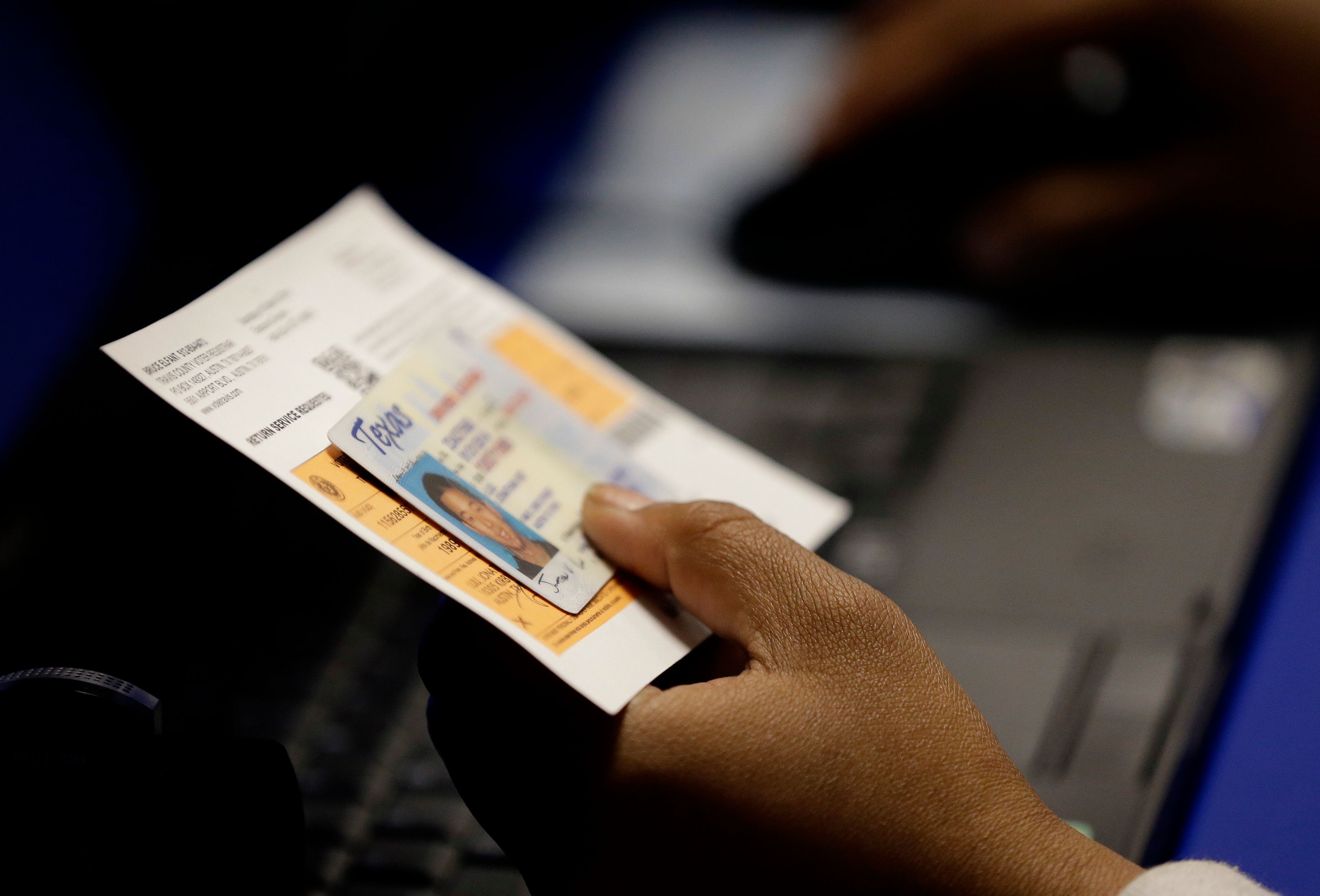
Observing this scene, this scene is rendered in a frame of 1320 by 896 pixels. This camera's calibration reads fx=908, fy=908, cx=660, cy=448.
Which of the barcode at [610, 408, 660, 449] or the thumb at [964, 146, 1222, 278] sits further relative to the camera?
the thumb at [964, 146, 1222, 278]

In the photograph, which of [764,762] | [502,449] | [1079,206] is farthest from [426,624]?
[1079,206]

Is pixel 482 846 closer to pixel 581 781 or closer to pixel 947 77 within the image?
pixel 581 781

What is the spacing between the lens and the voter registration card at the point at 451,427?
1.51 feet

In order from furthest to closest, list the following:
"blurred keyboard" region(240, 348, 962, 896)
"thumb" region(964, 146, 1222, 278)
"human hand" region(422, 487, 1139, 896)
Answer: "thumb" region(964, 146, 1222, 278), "blurred keyboard" region(240, 348, 962, 896), "human hand" region(422, 487, 1139, 896)

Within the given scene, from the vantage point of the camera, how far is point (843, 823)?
18.1 inches

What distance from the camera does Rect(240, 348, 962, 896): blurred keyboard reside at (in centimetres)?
56

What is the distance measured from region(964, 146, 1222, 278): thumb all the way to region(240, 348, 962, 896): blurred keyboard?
0.19 meters

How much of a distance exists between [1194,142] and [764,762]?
918 mm

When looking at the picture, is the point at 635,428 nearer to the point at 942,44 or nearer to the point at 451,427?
the point at 451,427

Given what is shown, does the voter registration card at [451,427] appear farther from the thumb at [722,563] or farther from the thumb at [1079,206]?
the thumb at [1079,206]

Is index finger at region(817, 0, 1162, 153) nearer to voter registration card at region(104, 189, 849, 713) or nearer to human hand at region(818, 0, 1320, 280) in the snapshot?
human hand at region(818, 0, 1320, 280)

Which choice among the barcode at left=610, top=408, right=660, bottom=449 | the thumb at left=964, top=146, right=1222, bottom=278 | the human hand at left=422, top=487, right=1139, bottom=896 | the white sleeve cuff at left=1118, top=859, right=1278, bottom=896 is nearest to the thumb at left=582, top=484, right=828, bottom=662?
the human hand at left=422, top=487, right=1139, bottom=896

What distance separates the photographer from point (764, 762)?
0.46m
